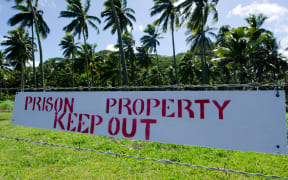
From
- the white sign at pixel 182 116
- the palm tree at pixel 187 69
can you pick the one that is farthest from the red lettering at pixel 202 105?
the palm tree at pixel 187 69

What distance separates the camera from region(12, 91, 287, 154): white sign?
2.11 metres

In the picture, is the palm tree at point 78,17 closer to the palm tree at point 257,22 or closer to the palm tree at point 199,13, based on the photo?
the palm tree at point 199,13

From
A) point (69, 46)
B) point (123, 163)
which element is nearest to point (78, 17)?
point (69, 46)

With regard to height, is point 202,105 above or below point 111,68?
below

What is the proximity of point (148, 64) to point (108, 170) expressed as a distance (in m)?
29.5

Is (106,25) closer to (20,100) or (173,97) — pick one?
(20,100)

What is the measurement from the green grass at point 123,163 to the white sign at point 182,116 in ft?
2.91

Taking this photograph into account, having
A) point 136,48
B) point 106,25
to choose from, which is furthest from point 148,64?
point 106,25

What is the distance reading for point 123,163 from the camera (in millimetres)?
3674

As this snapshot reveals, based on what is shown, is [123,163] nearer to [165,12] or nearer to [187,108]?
[187,108]

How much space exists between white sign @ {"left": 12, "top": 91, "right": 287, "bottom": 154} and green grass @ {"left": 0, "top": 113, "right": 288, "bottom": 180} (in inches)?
34.9

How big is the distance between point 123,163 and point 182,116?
79.4 inches

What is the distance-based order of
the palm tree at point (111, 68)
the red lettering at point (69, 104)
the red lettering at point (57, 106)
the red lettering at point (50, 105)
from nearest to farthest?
the red lettering at point (69, 104) → the red lettering at point (57, 106) → the red lettering at point (50, 105) → the palm tree at point (111, 68)

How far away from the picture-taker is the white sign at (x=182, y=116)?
2111 mm
